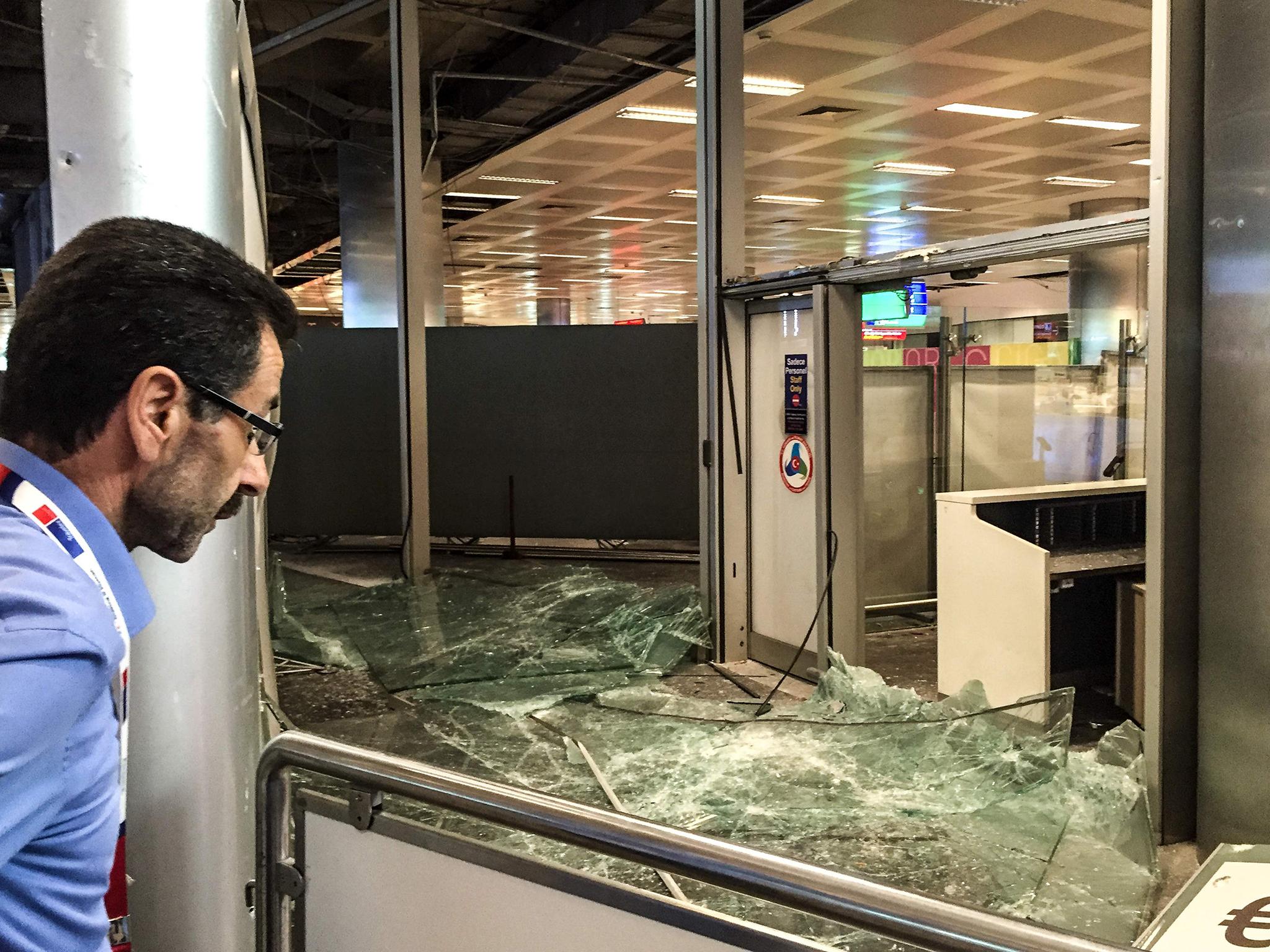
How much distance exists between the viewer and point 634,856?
1290mm

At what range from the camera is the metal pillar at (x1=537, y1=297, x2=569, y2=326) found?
30.0m

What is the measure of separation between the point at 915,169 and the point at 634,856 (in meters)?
12.9

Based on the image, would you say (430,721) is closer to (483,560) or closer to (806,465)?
(806,465)

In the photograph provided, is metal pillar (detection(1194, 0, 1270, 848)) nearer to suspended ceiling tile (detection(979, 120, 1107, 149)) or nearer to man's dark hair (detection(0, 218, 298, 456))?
man's dark hair (detection(0, 218, 298, 456))

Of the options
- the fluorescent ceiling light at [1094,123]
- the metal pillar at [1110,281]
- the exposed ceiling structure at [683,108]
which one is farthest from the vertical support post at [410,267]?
the metal pillar at [1110,281]

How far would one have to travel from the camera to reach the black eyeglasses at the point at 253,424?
3.54 ft

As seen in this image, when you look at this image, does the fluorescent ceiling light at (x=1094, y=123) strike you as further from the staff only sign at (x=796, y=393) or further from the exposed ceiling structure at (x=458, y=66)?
the staff only sign at (x=796, y=393)

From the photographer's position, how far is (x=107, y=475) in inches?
40.9

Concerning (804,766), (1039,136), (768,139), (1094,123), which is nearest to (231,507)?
(804,766)

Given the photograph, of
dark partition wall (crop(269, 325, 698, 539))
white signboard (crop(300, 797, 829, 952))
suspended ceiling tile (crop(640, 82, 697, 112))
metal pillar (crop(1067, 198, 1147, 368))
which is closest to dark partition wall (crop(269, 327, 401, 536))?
dark partition wall (crop(269, 325, 698, 539))

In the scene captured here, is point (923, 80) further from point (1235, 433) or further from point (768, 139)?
point (1235, 433)

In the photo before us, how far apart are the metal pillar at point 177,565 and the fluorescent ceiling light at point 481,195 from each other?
1310 cm

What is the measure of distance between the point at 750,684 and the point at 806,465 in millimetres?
1163

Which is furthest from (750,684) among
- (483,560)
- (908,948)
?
(483,560)
